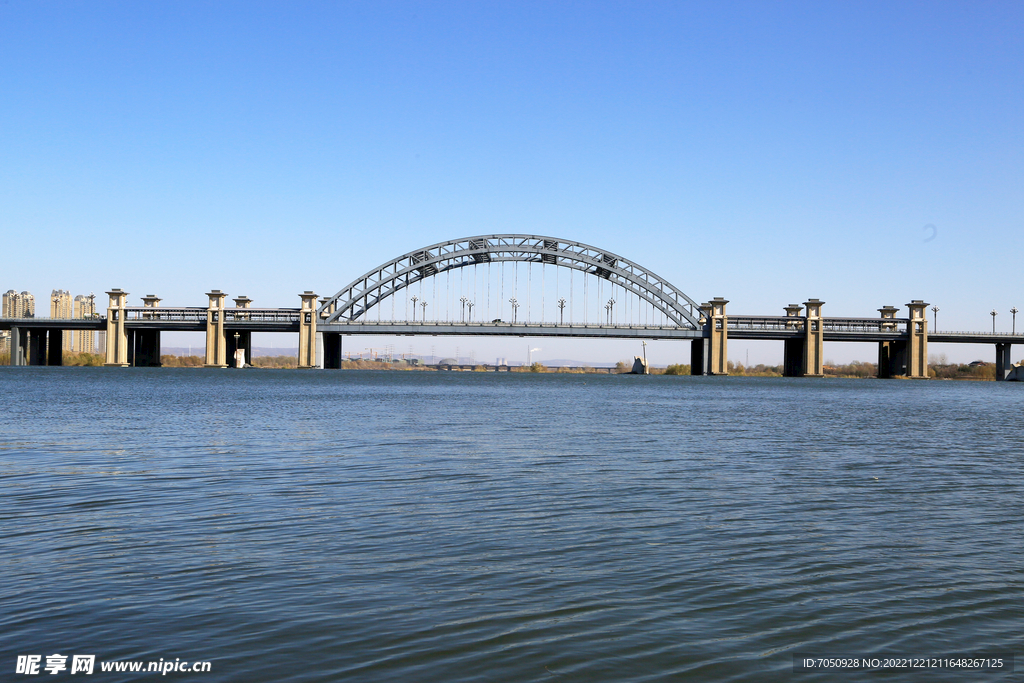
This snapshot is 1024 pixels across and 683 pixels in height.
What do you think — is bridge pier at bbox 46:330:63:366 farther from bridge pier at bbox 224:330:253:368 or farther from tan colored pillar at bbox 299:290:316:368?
tan colored pillar at bbox 299:290:316:368

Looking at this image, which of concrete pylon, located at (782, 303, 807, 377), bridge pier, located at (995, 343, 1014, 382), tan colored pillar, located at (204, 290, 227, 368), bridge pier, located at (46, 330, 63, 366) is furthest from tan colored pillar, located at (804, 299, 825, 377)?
bridge pier, located at (46, 330, 63, 366)

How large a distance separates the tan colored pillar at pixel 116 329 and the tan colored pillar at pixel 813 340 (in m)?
97.4

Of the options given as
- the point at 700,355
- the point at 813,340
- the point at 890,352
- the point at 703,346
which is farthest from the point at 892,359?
the point at 703,346

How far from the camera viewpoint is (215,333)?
120875 millimetres

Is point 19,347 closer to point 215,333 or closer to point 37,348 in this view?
point 37,348

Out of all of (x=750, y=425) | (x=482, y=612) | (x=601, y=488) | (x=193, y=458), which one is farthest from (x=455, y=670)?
(x=750, y=425)

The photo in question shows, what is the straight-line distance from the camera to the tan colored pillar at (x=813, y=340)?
11862cm

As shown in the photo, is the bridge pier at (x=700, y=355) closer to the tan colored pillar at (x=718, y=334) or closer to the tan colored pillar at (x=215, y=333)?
the tan colored pillar at (x=718, y=334)

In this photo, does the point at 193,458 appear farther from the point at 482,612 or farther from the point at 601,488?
the point at 482,612

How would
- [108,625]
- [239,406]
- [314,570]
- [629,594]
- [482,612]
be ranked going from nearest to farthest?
1. [108,625]
2. [482,612]
3. [629,594]
4. [314,570]
5. [239,406]

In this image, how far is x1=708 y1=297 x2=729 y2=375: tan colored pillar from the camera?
120656 mm

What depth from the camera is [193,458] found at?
1827 centimetres

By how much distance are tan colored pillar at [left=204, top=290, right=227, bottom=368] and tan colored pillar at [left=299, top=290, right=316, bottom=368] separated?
11012 millimetres

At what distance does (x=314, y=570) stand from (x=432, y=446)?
12.8 metres
